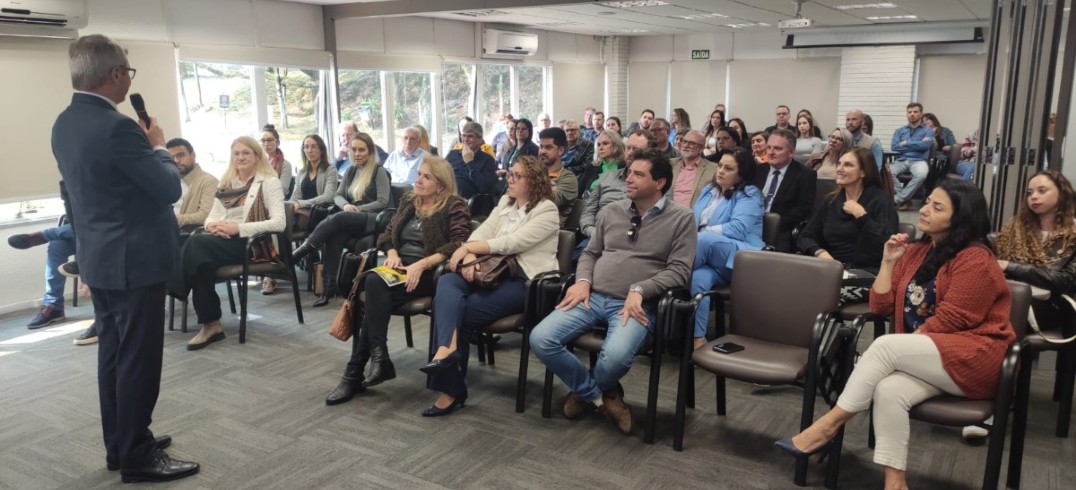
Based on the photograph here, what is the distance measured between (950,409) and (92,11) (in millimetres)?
6451

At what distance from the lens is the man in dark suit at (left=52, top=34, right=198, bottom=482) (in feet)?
8.66

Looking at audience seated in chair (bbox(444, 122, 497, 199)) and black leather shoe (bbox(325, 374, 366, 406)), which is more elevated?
audience seated in chair (bbox(444, 122, 497, 199))

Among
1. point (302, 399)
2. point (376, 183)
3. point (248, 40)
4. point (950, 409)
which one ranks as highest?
point (248, 40)

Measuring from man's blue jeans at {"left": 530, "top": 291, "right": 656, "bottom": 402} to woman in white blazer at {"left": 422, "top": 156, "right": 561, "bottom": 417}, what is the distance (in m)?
0.36

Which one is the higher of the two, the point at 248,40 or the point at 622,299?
the point at 248,40

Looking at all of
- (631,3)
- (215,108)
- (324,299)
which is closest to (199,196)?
(324,299)

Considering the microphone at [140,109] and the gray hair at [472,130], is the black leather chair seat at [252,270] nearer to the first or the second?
the microphone at [140,109]

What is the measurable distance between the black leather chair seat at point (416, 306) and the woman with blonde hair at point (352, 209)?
1913mm

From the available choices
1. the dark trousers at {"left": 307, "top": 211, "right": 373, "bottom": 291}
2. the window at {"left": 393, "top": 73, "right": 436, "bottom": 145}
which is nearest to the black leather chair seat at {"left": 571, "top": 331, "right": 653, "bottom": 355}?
the dark trousers at {"left": 307, "top": 211, "right": 373, "bottom": 291}

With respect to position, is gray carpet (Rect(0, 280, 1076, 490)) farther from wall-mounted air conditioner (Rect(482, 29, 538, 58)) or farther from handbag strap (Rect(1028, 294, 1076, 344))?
wall-mounted air conditioner (Rect(482, 29, 538, 58))

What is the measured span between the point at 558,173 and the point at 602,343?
228 centimetres

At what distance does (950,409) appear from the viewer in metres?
2.48

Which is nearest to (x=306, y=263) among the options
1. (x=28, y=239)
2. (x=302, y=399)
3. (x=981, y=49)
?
(x=28, y=239)

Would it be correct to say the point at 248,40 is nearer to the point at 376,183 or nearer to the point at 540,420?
the point at 376,183
